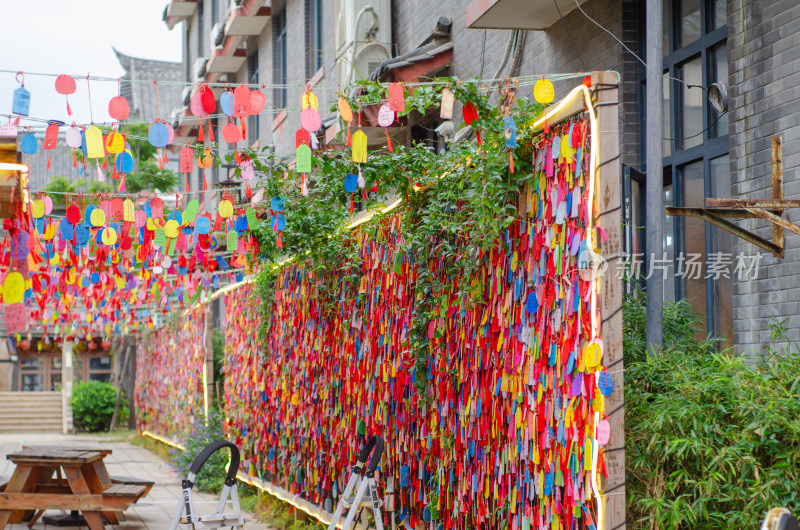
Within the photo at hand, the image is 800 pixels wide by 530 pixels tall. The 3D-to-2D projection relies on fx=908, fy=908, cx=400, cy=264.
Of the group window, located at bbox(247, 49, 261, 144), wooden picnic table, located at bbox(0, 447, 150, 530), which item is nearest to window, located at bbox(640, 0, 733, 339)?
wooden picnic table, located at bbox(0, 447, 150, 530)

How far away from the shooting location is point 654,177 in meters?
4.72

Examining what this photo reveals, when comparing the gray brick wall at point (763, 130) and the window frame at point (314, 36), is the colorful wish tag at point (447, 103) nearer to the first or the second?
the gray brick wall at point (763, 130)

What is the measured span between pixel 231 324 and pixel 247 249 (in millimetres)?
4152

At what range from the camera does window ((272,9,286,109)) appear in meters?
16.8

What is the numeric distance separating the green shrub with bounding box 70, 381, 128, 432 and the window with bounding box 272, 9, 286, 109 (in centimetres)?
1241

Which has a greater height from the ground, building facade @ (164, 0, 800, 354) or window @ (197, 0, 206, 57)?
window @ (197, 0, 206, 57)

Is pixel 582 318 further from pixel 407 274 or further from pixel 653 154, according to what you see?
pixel 407 274

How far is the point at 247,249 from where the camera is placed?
838cm

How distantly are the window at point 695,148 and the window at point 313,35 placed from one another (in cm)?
858

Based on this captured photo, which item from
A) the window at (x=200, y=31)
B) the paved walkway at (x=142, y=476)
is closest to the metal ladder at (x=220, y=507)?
the paved walkway at (x=142, y=476)

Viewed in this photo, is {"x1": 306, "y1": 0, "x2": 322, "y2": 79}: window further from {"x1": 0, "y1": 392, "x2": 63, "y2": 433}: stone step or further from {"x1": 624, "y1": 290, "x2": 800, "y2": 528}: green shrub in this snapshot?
{"x1": 0, "y1": 392, "x2": 63, "y2": 433}: stone step

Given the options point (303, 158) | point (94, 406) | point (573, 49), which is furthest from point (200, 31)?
point (303, 158)

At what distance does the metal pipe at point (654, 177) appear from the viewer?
14.9 feet

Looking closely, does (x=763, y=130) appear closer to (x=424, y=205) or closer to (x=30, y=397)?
(x=424, y=205)
